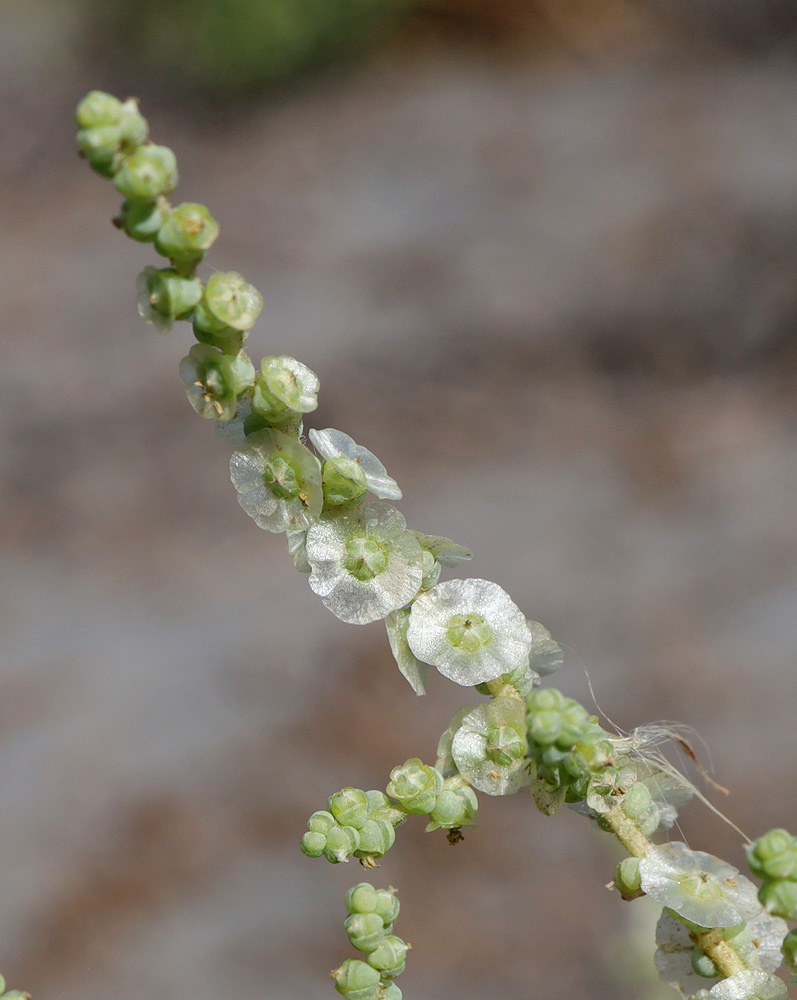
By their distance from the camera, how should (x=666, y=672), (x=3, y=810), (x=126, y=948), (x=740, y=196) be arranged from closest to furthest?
(x=126, y=948) → (x=3, y=810) → (x=666, y=672) → (x=740, y=196)

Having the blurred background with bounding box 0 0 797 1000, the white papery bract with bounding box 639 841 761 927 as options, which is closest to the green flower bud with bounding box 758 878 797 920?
the white papery bract with bounding box 639 841 761 927

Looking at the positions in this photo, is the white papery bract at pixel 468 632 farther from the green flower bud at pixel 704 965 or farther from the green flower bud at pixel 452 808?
the green flower bud at pixel 704 965

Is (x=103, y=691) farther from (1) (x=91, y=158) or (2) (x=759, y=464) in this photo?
(1) (x=91, y=158)

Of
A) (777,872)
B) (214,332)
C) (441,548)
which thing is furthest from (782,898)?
(214,332)

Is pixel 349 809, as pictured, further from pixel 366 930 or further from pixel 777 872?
pixel 777 872

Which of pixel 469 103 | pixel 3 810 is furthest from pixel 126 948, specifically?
pixel 469 103

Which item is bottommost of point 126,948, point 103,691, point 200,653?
point 126,948

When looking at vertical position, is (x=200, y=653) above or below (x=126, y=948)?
above
